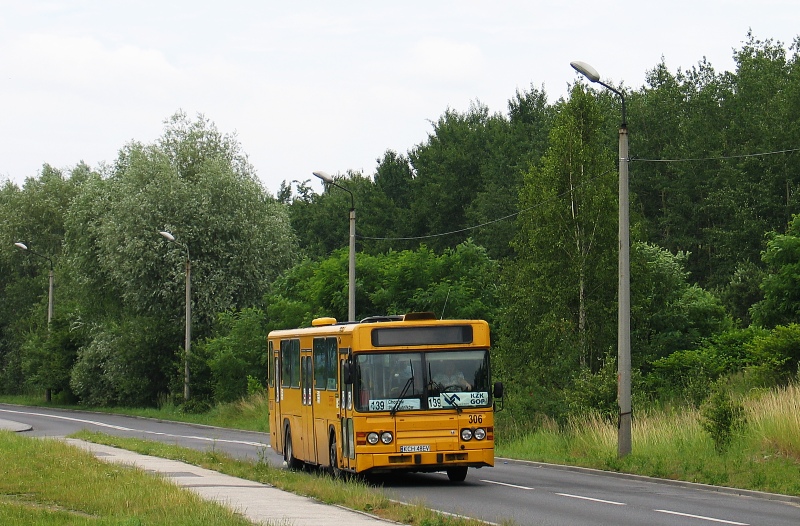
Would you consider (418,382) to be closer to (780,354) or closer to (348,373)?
(348,373)

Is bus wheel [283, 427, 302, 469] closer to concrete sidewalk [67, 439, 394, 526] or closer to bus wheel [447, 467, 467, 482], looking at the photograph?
concrete sidewalk [67, 439, 394, 526]

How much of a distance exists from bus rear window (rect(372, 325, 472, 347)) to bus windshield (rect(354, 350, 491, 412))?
0.18 meters

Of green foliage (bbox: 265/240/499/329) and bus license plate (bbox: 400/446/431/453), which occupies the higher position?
green foliage (bbox: 265/240/499/329)

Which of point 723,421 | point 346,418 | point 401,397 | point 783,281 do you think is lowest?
point 723,421

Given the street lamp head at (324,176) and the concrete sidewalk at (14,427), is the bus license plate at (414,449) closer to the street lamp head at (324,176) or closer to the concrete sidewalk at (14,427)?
the street lamp head at (324,176)

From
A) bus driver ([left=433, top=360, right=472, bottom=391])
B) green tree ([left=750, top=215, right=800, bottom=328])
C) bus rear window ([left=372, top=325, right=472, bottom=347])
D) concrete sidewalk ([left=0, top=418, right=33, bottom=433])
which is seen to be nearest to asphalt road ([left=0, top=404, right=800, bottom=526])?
bus driver ([left=433, top=360, right=472, bottom=391])

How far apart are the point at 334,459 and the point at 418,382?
2.31 m

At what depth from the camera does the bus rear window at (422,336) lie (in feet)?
71.1

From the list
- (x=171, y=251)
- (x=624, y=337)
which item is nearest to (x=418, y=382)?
(x=624, y=337)

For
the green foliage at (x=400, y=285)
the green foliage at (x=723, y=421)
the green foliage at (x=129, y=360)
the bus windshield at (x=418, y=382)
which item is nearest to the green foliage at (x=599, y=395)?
→ the green foliage at (x=723, y=421)

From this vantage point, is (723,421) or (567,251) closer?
(723,421)

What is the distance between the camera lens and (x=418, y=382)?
21.6 m

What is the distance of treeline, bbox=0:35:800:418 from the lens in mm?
37250

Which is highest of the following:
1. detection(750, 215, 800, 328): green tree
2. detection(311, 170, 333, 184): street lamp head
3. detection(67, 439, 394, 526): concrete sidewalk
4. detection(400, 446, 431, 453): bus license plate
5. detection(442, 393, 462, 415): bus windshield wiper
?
detection(311, 170, 333, 184): street lamp head
